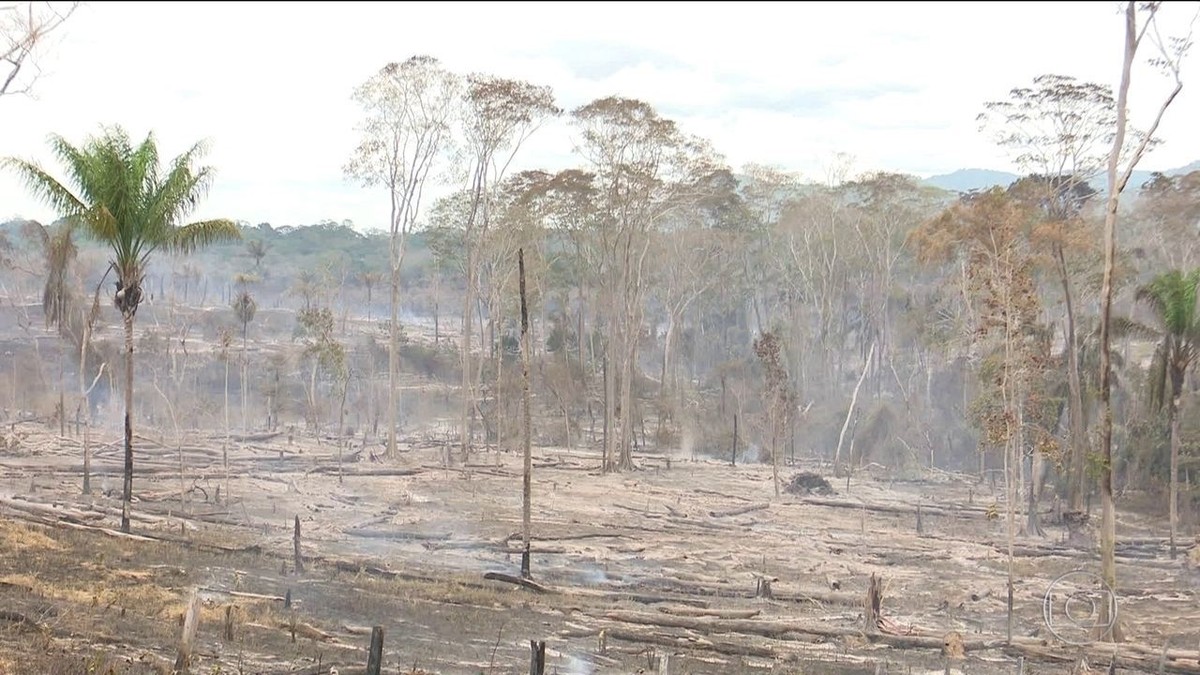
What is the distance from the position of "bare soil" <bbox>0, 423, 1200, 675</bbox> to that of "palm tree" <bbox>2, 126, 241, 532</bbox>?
454cm

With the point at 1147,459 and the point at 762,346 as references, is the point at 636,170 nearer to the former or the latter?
the point at 762,346

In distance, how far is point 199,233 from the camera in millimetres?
19656

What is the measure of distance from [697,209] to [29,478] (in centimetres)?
3770

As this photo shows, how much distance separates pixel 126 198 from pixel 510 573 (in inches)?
391

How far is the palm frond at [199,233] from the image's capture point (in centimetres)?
1936

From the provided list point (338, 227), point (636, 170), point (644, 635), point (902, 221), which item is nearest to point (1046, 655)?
point (644, 635)

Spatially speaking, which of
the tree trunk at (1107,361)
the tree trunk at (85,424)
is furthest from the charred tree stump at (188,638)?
the tree trunk at (85,424)

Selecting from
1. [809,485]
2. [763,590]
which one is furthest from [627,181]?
[763,590]

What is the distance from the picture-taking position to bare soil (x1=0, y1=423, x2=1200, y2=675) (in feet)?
42.4

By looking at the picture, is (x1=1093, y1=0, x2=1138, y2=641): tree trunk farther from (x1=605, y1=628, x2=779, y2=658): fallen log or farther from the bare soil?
(x1=605, y1=628, x2=779, y2=658): fallen log

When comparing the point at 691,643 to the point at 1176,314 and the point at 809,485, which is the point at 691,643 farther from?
the point at 809,485

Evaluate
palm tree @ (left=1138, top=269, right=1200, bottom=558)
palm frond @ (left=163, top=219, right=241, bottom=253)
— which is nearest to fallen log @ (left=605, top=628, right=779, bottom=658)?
palm frond @ (left=163, top=219, right=241, bottom=253)

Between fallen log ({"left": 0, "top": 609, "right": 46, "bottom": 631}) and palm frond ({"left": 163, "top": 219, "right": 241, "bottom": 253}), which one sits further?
palm frond ({"left": 163, "top": 219, "right": 241, "bottom": 253})

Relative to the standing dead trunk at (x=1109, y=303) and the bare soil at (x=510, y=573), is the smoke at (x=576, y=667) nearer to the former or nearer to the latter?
the bare soil at (x=510, y=573)
